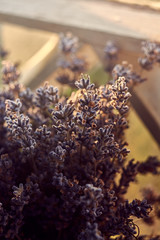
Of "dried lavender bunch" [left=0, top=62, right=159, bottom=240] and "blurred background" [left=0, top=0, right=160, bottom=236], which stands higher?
"blurred background" [left=0, top=0, right=160, bottom=236]

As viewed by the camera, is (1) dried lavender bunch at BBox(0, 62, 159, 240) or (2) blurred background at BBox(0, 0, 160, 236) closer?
(1) dried lavender bunch at BBox(0, 62, 159, 240)

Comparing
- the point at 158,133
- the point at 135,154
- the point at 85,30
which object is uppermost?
the point at 85,30

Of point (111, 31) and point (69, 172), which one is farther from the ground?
point (111, 31)

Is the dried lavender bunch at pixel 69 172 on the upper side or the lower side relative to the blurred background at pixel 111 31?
→ lower

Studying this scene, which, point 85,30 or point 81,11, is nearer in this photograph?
point 85,30

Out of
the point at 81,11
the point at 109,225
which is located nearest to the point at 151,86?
the point at 81,11

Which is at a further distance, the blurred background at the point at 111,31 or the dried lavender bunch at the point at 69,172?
the blurred background at the point at 111,31

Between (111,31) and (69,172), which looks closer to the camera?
(69,172)

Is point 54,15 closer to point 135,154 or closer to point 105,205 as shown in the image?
point 135,154
